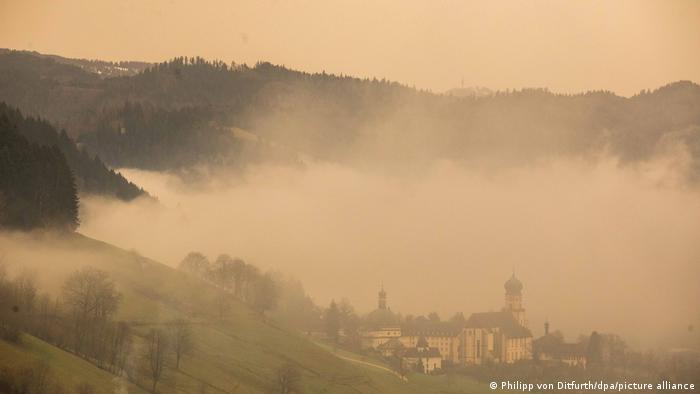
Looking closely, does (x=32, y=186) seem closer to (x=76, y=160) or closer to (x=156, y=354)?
(x=156, y=354)

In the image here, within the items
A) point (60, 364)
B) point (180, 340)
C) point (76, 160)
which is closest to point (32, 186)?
point (180, 340)

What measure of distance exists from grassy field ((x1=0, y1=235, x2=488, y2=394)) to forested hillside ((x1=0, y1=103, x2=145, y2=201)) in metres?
22.4

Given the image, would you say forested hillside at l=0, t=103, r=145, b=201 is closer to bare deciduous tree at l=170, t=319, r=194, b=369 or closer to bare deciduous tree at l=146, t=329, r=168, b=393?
bare deciduous tree at l=170, t=319, r=194, b=369

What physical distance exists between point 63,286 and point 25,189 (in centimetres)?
1957

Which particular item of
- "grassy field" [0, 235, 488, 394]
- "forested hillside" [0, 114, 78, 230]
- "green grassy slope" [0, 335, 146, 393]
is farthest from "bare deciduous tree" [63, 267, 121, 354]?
"forested hillside" [0, 114, 78, 230]

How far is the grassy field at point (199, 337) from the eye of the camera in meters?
122

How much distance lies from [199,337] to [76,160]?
193 ft

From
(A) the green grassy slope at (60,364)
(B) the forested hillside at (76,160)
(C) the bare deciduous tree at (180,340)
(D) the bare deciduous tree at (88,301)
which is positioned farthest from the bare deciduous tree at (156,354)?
(B) the forested hillside at (76,160)

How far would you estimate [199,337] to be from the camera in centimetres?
13600

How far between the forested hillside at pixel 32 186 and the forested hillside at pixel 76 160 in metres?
13.3

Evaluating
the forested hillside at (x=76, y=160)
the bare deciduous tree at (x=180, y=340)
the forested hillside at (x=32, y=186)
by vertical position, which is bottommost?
the bare deciduous tree at (x=180, y=340)

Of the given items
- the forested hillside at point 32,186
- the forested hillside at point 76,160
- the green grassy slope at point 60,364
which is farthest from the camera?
the forested hillside at point 76,160

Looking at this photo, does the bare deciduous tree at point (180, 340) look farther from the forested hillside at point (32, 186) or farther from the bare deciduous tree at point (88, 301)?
the forested hillside at point (32, 186)

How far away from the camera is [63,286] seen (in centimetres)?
12319
